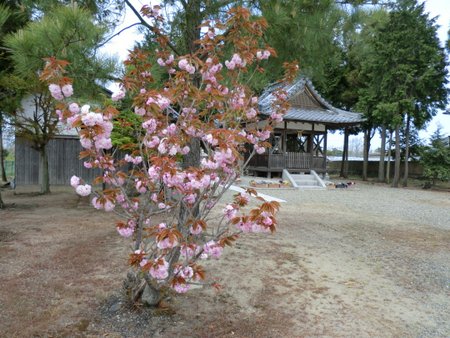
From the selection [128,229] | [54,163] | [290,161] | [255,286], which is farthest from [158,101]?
[290,161]

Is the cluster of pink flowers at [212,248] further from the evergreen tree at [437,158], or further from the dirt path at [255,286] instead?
the evergreen tree at [437,158]

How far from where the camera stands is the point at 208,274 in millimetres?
3668

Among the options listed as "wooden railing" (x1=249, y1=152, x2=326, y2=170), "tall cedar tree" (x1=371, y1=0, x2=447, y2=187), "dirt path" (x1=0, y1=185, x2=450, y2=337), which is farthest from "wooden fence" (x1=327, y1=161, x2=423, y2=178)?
"dirt path" (x1=0, y1=185, x2=450, y2=337)

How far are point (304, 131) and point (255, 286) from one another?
14.0 metres

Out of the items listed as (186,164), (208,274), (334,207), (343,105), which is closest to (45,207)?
(186,164)

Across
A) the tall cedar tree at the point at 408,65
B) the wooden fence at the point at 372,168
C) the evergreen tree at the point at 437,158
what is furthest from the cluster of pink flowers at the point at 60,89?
the wooden fence at the point at 372,168

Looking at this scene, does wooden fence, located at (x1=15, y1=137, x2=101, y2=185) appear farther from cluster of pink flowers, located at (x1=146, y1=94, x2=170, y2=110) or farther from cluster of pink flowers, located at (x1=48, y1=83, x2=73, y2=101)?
cluster of pink flowers, located at (x1=146, y1=94, x2=170, y2=110)

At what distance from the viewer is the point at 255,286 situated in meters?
3.41

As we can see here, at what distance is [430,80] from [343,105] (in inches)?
246

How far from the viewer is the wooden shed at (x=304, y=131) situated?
51.0 feet

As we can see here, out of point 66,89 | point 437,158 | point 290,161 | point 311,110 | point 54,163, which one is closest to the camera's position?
point 66,89

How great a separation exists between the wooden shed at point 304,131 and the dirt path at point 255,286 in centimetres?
949

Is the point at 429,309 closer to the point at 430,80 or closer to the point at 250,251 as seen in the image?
the point at 250,251

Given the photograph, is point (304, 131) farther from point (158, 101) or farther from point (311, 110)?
point (158, 101)
